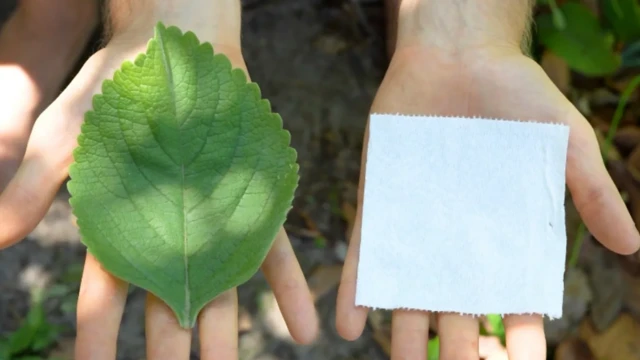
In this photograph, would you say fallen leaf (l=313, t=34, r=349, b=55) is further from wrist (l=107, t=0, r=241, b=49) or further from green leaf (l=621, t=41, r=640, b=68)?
green leaf (l=621, t=41, r=640, b=68)

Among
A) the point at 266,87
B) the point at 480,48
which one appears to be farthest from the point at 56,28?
the point at 480,48

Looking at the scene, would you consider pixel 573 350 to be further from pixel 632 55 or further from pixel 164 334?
pixel 164 334

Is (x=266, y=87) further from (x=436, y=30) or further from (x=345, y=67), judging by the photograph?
(x=436, y=30)

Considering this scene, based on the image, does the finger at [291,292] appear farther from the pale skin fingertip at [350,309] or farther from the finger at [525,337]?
the finger at [525,337]

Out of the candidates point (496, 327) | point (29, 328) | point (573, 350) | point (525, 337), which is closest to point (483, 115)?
point (525, 337)

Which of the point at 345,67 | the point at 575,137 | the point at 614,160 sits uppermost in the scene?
the point at 575,137

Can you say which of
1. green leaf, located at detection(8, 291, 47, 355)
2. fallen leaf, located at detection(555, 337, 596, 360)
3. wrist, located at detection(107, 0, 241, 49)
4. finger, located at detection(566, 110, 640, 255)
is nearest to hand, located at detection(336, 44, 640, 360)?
finger, located at detection(566, 110, 640, 255)

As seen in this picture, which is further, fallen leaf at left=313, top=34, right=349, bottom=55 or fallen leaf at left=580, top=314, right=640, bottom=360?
fallen leaf at left=313, top=34, right=349, bottom=55
